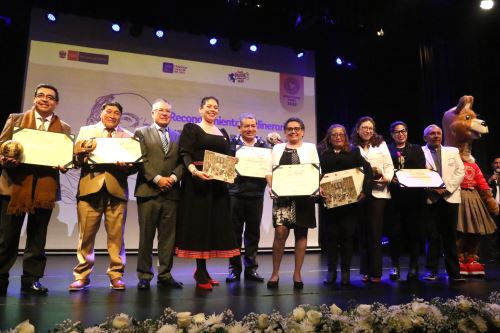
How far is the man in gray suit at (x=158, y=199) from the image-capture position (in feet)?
11.2

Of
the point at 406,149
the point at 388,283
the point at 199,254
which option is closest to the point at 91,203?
the point at 199,254

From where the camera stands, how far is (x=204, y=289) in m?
3.30

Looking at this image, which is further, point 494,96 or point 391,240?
point 494,96

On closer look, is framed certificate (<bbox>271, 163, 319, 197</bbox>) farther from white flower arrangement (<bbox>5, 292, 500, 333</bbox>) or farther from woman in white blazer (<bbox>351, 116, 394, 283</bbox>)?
white flower arrangement (<bbox>5, 292, 500, 333</bbox>)

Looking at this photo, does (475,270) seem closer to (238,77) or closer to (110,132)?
(110,132)

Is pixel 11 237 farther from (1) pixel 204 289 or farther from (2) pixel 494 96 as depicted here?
(2) pixel 494 96

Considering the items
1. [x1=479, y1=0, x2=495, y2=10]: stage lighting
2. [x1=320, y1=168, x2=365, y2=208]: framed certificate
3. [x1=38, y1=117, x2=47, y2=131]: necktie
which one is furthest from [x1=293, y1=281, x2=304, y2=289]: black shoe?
[x1=479, y1=0, x2=495, y2=10]: stage lighting

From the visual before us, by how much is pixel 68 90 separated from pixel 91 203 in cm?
312

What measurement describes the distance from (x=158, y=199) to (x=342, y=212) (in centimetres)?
166

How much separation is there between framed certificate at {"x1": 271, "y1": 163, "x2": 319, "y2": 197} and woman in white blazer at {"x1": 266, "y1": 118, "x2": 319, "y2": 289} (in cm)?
10

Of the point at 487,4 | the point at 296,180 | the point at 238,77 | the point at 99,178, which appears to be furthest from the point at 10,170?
the point at 487,4

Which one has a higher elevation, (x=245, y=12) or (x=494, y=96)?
(x=245, y=12)

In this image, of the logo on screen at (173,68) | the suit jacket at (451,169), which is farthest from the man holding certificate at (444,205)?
the logo on screen at (173,68)

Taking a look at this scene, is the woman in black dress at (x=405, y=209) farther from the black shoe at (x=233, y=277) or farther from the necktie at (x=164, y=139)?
the necktie at (x=164, y=139)
